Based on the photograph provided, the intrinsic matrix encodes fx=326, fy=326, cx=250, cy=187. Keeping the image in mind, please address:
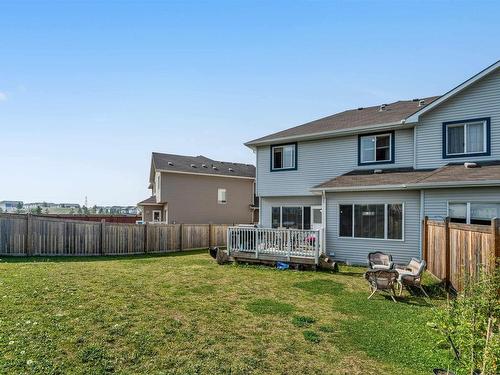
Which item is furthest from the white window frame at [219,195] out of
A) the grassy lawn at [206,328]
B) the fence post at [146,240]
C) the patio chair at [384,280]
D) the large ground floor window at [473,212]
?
the patio chair at [384,280]

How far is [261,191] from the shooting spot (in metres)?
17.3

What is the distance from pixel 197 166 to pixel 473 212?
20.8 metres

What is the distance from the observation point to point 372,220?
43.4 feet

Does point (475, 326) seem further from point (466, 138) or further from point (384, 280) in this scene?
point (466, 138)

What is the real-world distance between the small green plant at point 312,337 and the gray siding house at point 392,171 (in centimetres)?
777

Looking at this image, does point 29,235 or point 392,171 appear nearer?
point 392,171

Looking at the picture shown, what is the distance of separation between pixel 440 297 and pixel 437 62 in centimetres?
1093

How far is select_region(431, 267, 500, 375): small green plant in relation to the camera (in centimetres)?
315

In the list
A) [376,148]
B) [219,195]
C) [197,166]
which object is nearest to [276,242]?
[376,148]

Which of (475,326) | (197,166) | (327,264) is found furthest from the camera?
(197,166)

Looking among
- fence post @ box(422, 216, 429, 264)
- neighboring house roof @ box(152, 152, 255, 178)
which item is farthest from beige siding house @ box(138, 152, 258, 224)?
fence post @ box(422, 216, 429, 264)

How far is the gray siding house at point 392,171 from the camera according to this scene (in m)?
11.4

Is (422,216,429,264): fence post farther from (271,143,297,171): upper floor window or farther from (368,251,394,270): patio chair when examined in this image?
(271,143,297,171): upper floor window

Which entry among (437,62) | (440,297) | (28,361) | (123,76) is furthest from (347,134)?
(28,361)
